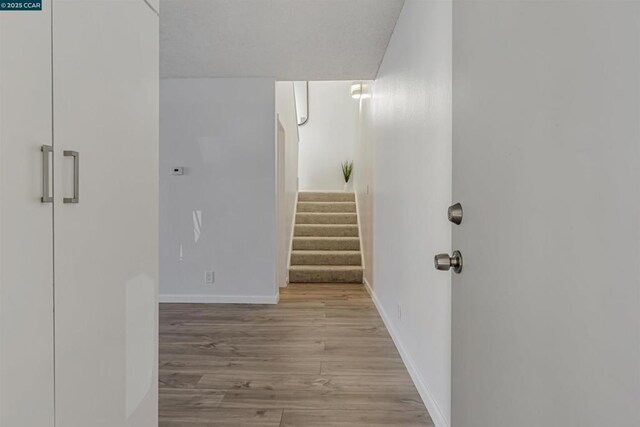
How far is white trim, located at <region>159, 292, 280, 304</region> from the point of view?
4172mm

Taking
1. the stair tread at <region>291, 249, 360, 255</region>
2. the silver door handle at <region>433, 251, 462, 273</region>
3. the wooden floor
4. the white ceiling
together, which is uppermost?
the white ceiling

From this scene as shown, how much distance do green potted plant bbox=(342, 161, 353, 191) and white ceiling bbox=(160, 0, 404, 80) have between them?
355 centimetres

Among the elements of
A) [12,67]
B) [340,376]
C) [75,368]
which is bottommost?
[340,376]

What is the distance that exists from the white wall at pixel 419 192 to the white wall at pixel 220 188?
4.30ft

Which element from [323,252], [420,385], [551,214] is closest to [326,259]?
[323,252]

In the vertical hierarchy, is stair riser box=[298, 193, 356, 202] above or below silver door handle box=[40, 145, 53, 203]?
above

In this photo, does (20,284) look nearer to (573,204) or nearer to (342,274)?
(573,204)

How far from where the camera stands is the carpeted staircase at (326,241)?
5.24 metres

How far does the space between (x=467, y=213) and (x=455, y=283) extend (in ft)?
0.68

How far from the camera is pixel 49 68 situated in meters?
0.95

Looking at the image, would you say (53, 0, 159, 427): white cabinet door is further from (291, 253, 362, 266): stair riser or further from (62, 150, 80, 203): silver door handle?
(291, 253, 362, 266): stair riser

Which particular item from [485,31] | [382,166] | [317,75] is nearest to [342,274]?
[382,166]

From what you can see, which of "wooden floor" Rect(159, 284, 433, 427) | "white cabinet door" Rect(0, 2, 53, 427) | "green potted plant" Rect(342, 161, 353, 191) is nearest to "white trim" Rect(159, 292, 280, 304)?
"wooden floor" Rect(159, 284, 433, 427)

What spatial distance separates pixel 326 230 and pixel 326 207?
0.71m
